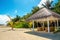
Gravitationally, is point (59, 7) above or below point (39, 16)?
above

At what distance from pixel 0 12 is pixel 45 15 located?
135 ft

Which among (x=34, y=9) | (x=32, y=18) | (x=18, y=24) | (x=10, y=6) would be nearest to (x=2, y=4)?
(x=10, y=6)

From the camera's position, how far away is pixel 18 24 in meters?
34.0

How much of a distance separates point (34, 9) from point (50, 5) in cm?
523

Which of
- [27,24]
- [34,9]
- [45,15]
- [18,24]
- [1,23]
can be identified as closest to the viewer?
[45,15]

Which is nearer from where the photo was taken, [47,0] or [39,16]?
[39,16]

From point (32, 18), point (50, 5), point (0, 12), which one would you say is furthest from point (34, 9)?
point (32, 18)

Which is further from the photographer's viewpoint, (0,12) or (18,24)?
(0,12)

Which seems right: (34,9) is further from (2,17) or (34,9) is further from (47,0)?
(2,17)

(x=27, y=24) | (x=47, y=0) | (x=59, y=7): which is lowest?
(x=27, y=24)

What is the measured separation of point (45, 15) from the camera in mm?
16172

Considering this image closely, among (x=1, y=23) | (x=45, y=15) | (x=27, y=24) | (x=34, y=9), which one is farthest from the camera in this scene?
(x=1, y=23)

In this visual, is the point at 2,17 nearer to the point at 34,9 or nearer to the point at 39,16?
the point at 34,9

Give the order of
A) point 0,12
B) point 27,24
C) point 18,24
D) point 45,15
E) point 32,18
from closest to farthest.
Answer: point 45,15, point 32,18, point 27,24, point 18,24, point 0,12
